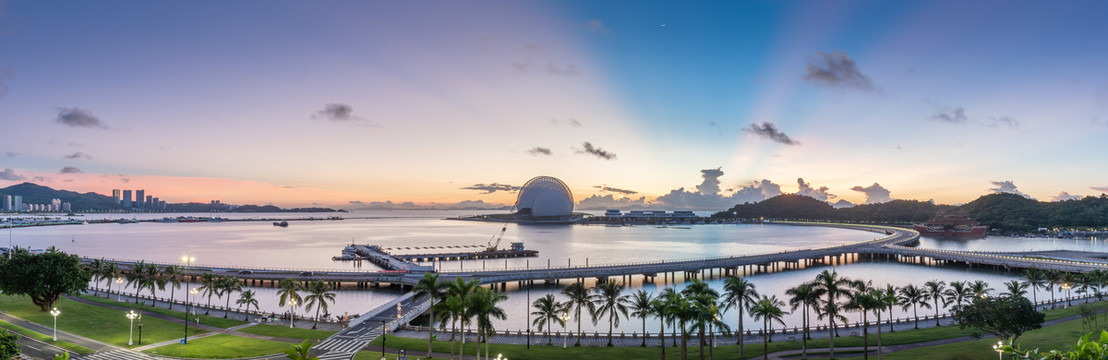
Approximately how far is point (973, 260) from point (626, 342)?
316 ft

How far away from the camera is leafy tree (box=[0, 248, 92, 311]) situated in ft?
162

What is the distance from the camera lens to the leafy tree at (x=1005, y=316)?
3672cm

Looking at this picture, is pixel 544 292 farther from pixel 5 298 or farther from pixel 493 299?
pixel 5 298

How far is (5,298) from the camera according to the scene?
56.8 meters

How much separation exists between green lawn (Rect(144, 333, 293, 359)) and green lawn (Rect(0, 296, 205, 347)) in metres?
3.97

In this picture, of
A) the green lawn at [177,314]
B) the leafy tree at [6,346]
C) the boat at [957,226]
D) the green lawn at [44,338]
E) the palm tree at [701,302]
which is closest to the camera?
the leafy tree at [6,346]

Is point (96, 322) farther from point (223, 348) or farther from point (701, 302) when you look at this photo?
point (701, 302)

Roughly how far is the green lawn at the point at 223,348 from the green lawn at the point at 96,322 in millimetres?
3973

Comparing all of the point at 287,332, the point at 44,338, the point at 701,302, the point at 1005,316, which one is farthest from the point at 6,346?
the point at 1005,316

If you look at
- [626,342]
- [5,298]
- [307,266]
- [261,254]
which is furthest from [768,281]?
[261,254]

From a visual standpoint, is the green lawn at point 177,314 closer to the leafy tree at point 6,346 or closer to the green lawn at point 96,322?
the green lawn at point 96,322

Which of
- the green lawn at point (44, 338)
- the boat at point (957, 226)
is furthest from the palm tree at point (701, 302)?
the boat at point (957, 226)

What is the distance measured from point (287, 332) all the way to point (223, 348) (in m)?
5.94

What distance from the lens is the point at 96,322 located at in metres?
47.9
